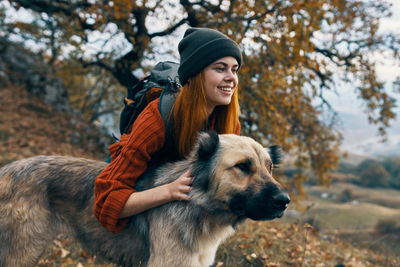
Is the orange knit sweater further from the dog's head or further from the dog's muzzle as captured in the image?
the dog's muzzle

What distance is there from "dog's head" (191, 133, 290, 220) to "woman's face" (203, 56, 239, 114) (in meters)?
0.39

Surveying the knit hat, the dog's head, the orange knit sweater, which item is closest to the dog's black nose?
the dog's head

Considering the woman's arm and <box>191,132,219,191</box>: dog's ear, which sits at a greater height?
<box>191,132,219,191</box>: dog's ear

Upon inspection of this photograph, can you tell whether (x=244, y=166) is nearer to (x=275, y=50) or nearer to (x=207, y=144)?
(x=207, y=144)

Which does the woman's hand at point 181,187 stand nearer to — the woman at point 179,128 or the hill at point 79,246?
the woman at point 179,128

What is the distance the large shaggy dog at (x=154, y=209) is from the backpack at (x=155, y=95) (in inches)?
17.6

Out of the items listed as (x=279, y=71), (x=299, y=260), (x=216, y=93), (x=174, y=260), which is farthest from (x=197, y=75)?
(x=279, y=71)

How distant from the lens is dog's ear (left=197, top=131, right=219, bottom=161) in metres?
2.29

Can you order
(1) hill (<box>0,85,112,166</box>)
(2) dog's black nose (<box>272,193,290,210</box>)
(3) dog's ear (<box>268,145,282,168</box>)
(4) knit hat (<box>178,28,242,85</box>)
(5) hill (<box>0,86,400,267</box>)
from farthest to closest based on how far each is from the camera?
(1) hill (<box>0,85,112,166</box>) < (5) hill (<box>0,86,400,267</box>) < (3) dog's ear (<box>268,145,282,168</box>) < (4) knit hat (<box>178,28,242,85</box>) < (2) dog's black nose (<box>272,193,290,210</box>)

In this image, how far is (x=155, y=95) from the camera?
9.59ft

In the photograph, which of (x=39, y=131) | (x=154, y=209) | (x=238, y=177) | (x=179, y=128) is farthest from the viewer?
(x=39, y=131)

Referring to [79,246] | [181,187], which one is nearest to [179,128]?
[181,187]

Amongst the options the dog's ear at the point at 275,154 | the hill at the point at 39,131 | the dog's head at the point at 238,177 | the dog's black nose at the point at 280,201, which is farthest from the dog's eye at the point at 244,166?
the hill at the point at 39,131

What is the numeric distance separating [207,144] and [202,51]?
812 mm
